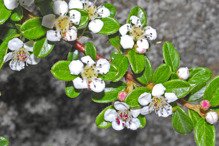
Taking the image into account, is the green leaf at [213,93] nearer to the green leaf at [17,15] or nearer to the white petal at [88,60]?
the white petal at [88,60]

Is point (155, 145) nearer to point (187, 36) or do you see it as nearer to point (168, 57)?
point (187, 36)

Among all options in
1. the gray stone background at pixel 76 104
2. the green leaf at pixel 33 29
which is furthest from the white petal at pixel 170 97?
the gray stone background at pixel 76 104

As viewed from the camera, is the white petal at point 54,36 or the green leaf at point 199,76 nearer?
the white petal at point 54,36

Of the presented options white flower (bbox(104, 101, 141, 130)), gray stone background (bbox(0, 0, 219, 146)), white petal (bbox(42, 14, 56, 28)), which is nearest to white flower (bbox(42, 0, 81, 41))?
white petal (bbox(42, 14, 56, 28))

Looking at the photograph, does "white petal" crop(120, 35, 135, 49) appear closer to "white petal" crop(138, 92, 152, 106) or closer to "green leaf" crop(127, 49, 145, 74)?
"green leaf" crop(127, 49, 145, 74)

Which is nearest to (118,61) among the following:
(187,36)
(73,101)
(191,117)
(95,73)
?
(95,73)

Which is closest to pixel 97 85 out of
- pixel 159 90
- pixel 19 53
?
pixel 159 90
